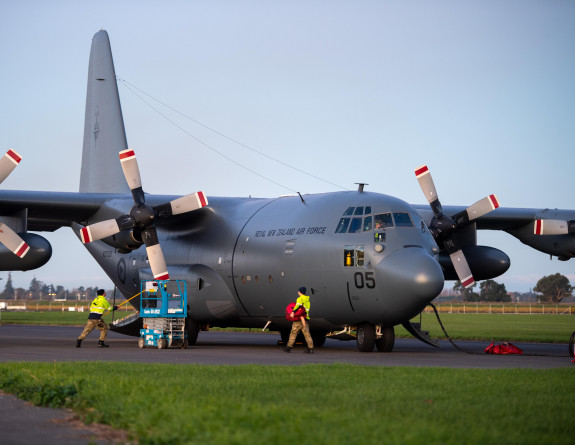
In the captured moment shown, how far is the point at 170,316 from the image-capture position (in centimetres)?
2277

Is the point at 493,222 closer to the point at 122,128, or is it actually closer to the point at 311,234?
the point at 311,234

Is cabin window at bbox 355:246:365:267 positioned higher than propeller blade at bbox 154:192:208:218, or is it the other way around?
propeller blade at bbox 154:192:208:218

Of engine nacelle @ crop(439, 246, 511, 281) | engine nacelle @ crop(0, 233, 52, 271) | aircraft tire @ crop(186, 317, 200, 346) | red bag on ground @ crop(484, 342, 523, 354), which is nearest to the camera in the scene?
red bag on ground @ crop(484, 342, 523, 354)

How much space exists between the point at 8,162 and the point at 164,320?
21.0ft

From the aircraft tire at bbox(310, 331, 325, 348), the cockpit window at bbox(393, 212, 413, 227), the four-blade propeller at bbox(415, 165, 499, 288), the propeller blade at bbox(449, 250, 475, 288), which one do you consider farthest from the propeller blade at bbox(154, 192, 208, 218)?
the propeller blade at bbox(449, 250, 475, 288)

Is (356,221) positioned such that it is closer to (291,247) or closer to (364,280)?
(364,280)

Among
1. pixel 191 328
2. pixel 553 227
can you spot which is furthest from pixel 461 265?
pixel 191 328

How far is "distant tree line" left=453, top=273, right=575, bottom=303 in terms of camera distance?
146 metres

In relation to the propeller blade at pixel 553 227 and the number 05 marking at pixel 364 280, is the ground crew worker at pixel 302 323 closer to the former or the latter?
the number 05 marking at pixel 364 280

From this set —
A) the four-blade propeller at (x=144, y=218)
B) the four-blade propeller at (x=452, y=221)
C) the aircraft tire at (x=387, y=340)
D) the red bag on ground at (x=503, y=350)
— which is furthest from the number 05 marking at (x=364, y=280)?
the four-blade propeller at (x=144, y=218)

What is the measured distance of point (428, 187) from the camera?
77.9ft

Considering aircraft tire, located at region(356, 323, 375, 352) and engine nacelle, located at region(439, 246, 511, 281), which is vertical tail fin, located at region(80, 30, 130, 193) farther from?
aircraft tire, located at region(356, 323, 375, 352)

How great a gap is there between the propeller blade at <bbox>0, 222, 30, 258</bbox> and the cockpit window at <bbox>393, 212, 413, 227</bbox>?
10.7 m

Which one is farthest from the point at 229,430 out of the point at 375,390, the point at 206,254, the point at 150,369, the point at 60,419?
the point at 206,254
